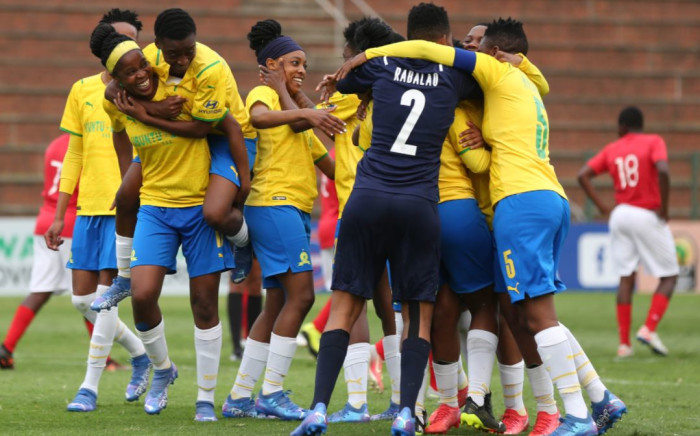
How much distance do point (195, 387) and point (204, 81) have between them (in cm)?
286

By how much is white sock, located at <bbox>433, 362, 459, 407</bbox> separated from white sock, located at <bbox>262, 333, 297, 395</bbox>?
2.94ft

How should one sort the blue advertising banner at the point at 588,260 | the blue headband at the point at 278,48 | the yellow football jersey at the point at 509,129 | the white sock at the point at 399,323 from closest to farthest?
1. the yellow football jersey at the point at 509,129
2. the white sock at the point at 399,323
3. the blue headband at the point at 278,48
4. the blue advertising banner at the point at 588,260

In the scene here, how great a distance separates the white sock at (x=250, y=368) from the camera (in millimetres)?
6574

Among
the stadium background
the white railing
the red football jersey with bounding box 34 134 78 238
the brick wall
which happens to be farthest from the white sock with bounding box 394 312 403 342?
the white railing

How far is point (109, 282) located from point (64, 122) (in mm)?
1082

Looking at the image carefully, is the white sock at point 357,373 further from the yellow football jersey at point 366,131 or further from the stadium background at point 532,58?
the stadium background at point 532,58

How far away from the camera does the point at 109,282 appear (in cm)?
707

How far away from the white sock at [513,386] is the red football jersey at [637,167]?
5.99 m

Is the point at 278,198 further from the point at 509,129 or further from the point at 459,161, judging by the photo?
the point at 509,129

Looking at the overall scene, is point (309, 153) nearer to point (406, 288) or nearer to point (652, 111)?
point (406, 288)

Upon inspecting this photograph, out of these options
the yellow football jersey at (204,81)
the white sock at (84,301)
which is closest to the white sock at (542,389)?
the yellow football jersey at (204,81)

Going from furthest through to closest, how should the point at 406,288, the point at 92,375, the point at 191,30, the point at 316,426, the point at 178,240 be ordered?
the point at 92,375
the point at 178,240
the point at 191,30
the point at 406,288
the point at 316,426

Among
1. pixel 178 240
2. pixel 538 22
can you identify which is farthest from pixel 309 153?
pixel 538 22

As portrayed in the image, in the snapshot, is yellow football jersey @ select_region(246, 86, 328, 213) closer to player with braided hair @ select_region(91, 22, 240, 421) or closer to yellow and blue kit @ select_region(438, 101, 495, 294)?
player with braided hair @ select_region(91, 22, 240, 421)
